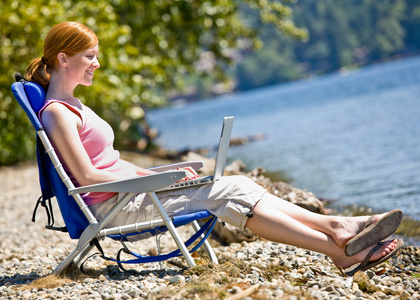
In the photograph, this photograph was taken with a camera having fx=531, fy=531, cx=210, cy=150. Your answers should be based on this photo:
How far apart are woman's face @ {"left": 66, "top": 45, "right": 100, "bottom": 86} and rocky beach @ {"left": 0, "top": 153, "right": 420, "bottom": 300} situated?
4.57ft

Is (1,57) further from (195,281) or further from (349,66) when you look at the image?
(349,66)

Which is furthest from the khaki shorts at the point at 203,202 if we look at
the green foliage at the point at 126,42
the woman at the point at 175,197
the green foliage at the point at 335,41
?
the green foliage at the point at 335,41

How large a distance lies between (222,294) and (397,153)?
974 centimetres

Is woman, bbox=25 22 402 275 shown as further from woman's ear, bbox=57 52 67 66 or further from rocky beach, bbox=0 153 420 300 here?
rocky beach, bbox=0 153 420 300

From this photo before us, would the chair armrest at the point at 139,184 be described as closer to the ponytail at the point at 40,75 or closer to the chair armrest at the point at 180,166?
the chair armrest at the point at 180,166

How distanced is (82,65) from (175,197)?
1.10 metres

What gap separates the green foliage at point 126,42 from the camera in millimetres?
12102

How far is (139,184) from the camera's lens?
3.33 meters

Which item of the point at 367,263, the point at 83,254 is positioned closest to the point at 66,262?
the point at 83,254

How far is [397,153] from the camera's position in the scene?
11.7 m

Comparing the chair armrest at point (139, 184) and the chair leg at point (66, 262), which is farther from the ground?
the chair armrest at point (139, 184)

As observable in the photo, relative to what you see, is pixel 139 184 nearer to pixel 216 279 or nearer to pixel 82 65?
pixel 216 279

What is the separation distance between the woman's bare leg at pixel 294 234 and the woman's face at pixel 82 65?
4.86ft

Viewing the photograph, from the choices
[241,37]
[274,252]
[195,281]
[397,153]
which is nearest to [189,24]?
[241,37]
